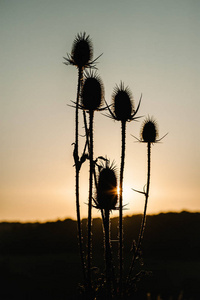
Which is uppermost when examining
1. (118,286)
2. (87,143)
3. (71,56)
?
(71,56)

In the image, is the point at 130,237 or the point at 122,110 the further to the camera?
the point at 130,237

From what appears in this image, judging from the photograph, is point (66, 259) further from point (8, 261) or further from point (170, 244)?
point (170, 244)

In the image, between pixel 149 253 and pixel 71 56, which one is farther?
pixel 149 253

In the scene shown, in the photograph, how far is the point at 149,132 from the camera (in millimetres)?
10078

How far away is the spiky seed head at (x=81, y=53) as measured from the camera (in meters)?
9.11

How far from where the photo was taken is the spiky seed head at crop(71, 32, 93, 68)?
9.11 m

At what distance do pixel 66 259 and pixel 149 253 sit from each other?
370 cm

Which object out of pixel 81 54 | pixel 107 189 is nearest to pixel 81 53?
pixel 81 54

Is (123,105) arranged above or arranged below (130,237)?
above

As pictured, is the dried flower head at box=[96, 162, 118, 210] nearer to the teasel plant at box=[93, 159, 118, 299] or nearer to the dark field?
the teasel plant at box=[93, 159, 118, 299]

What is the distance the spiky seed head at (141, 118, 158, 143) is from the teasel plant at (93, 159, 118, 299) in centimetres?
161

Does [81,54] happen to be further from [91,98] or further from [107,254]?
[107,254]

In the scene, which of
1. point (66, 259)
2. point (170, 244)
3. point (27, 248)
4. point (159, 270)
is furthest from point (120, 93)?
point (27, 248)

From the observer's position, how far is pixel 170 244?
62.6 feet
